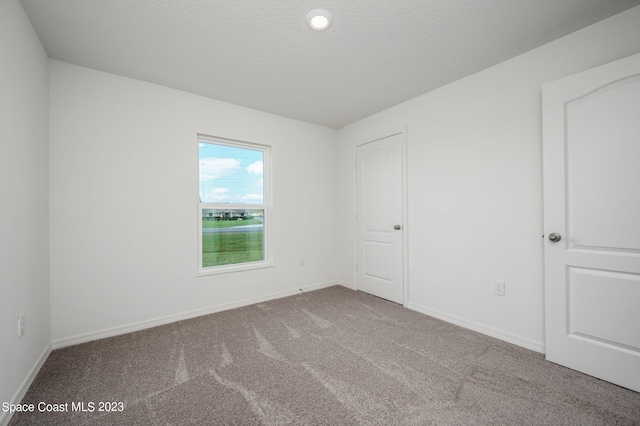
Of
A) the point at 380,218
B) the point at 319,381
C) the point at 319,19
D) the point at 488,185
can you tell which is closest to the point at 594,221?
the point at 488,185

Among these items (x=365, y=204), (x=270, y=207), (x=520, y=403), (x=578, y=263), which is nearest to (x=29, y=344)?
(x=270, y=207)

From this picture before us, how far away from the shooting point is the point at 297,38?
2033mm

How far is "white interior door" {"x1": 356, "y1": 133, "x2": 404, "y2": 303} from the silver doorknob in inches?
57.4

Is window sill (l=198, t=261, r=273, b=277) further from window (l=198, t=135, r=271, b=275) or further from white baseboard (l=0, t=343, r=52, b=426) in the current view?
white baseboard (l=0, t=343, r=52, b=426)

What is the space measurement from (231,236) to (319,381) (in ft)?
6.91

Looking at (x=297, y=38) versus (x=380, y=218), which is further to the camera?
(x=380, y=218)

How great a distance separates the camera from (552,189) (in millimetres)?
1987

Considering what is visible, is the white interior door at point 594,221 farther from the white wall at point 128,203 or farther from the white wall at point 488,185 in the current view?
the white wall at point 128,203

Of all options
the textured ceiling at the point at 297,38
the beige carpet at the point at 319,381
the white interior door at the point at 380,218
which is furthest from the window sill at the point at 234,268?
the textured ceiling at the point at 297,38

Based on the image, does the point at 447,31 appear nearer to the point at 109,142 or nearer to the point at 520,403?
the point at 520,403

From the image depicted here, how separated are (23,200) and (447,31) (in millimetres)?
3203

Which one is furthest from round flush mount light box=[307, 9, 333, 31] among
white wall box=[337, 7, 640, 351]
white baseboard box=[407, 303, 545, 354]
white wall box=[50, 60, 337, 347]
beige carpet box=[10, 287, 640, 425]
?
white baseboard box=[407, 303, 545, 354]

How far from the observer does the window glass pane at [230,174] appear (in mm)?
3129

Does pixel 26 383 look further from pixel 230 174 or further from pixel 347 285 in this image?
pixel 347 285
